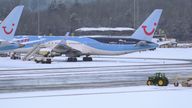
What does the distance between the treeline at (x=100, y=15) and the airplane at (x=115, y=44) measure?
82.9 meters

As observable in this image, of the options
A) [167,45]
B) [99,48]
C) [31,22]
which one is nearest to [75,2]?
[31,22]

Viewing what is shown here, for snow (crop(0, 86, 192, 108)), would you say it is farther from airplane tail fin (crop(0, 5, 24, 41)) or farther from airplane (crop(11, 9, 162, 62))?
airplane (crop(11, 9, 162, 62))

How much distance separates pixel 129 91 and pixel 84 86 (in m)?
3.66

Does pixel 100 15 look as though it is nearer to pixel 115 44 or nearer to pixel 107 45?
pixel 107 45

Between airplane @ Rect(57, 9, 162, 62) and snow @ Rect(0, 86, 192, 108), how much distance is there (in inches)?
1253

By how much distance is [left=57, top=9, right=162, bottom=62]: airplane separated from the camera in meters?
56.1

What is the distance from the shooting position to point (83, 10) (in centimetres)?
17188

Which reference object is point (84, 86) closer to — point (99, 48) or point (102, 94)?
point (102, 94)

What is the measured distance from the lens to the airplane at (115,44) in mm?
56125

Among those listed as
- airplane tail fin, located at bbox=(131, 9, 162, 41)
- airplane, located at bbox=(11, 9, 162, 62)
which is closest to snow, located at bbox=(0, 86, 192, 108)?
airplane, located at bbox=(11, 9, 162, 62)

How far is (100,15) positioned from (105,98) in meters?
152

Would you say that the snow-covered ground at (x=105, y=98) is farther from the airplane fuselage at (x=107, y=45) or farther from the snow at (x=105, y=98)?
the airplane fuselage at (x=107, y=45)

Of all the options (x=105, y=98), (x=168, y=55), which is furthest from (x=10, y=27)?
(x=168, y=55)

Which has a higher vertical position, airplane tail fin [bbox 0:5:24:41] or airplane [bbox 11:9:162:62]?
airplane tail fin [bbox 0:5:24:41]
